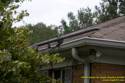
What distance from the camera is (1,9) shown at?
6543 millimetres

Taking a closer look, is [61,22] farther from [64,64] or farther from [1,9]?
[1,9]

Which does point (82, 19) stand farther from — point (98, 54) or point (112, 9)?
point (98, 54)

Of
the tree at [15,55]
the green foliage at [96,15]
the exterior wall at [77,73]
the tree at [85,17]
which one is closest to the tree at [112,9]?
the green foliage at [96,15]

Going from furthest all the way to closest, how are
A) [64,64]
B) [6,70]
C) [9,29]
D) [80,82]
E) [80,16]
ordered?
[80,16]
[64,64]
[80,82]
[9,29]
[6,70]

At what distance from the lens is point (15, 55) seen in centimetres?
670

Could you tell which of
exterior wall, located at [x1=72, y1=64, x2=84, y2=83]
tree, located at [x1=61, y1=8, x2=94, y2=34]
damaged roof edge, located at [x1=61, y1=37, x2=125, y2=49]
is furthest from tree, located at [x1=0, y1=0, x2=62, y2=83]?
tree, located at [x1=61, y1=8, x2=94, y2=34]

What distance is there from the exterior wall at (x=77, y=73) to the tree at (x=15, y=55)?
277 centimetres

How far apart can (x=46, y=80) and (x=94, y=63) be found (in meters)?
2.33

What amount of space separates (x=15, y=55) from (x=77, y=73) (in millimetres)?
3632

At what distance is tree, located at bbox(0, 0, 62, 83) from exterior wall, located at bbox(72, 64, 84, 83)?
277cm

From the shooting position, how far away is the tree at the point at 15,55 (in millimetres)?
6262

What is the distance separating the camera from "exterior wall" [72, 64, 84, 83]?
387 inches

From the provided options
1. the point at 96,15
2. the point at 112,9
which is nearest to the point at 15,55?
the point at 112,9

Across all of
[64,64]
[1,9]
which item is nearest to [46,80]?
[1,9]
